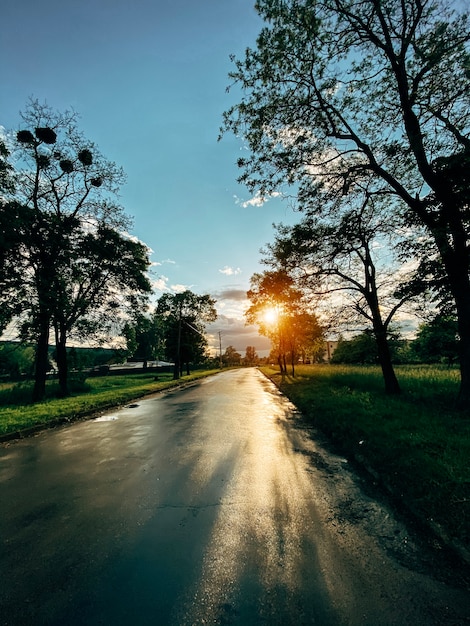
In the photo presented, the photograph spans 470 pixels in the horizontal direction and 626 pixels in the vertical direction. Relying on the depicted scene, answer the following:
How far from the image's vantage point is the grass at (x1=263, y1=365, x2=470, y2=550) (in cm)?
362

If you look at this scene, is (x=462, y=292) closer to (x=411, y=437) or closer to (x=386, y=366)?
(x=411, y=437)

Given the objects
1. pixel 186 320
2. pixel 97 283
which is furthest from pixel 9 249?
pixel 186 320

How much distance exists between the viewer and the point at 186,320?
43.9 m

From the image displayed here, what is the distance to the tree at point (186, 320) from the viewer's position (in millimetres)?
41812

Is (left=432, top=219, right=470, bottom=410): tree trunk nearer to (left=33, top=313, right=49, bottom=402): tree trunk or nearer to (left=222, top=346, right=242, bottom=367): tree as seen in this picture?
(left=33, top=313, right=49, bottom=402): tree trunk

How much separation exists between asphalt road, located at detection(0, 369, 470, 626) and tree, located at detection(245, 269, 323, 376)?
952 cm

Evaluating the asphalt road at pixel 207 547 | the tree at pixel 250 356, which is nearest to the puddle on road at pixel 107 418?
the asphalt road at pixel 207 547

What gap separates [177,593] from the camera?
2383 millimetres

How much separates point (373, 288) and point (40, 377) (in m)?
19.3

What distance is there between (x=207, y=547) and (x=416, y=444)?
4685 mm

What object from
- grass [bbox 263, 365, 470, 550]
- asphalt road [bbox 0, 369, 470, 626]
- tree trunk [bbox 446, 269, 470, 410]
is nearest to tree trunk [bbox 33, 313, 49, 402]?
asphalt road [bbox 0, 369, 470, 626]

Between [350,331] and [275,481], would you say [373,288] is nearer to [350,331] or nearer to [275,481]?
[350,331]

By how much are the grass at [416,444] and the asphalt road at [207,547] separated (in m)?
0.50

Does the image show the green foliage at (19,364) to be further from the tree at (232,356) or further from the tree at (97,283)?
the tree at (232,356)
